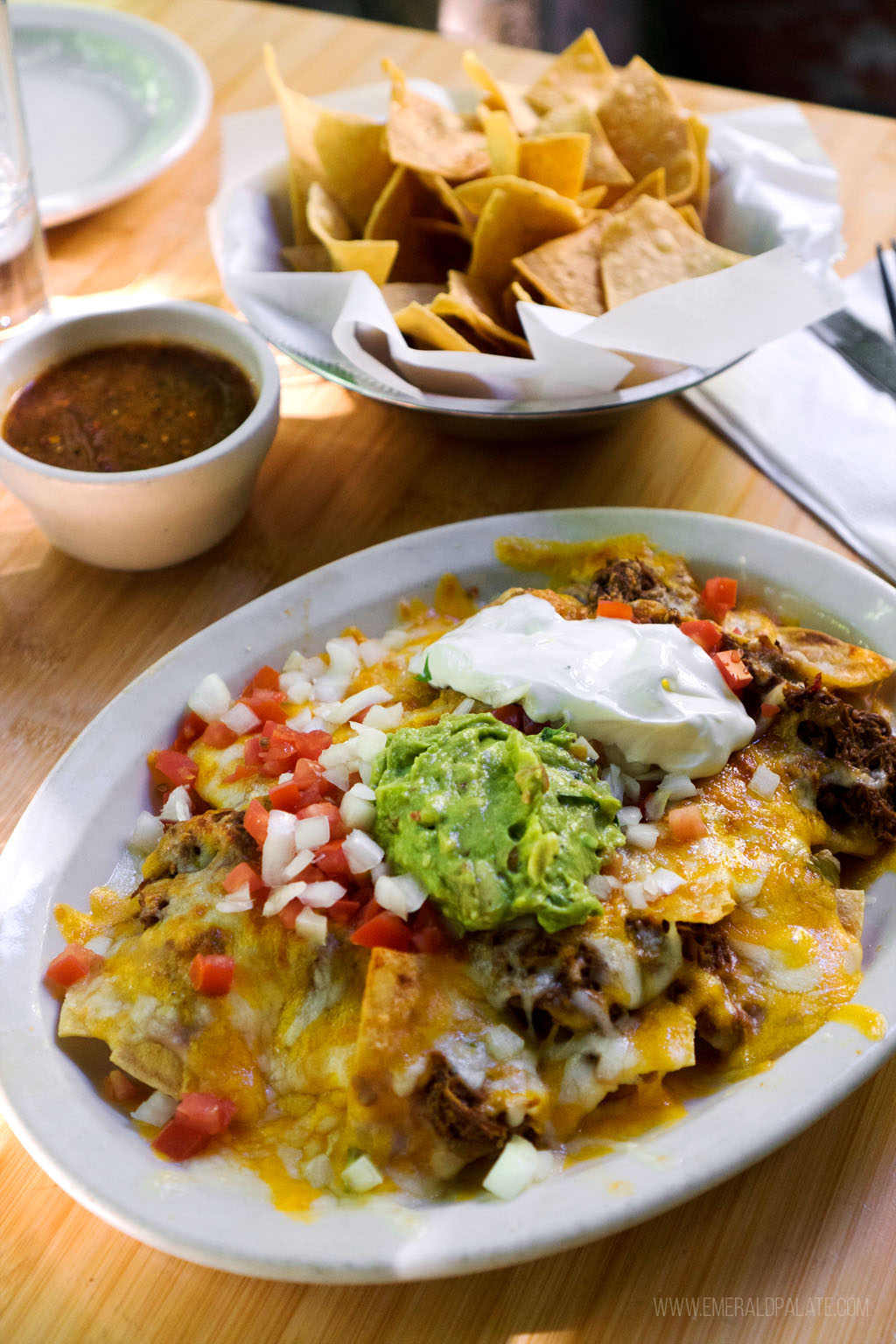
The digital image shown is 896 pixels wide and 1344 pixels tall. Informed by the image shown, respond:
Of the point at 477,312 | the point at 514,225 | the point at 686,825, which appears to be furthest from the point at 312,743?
the point at 514,225

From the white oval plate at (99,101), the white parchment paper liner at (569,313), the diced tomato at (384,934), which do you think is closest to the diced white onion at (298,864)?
the diced tomato at (384,934)

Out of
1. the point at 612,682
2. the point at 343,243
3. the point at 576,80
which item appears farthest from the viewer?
the point at 576,80

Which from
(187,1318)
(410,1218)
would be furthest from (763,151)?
(187,1318)

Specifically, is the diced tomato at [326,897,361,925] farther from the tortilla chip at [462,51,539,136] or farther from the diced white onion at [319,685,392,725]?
the tortilla chip at [462,51,539,136]

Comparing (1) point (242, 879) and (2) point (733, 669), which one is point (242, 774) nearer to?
(1) point (242, 879)

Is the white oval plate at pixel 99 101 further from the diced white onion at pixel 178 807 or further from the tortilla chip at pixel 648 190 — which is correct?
the diced white onion at pixel 178 807

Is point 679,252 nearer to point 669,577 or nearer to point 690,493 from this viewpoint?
point 690,493

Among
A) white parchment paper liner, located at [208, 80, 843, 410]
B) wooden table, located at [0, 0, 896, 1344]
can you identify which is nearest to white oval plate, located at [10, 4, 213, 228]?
wooden table, located at [0, 0, 896, 1344]
